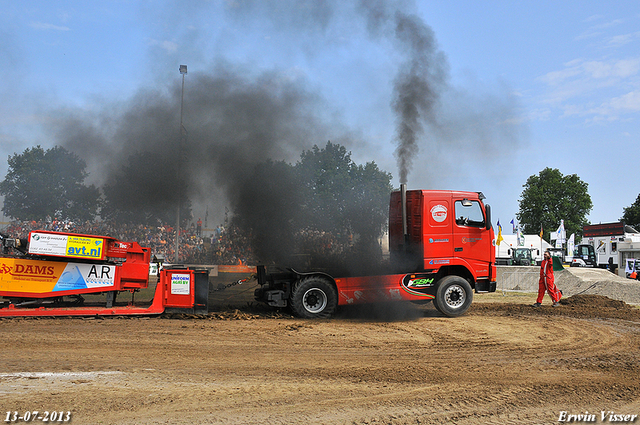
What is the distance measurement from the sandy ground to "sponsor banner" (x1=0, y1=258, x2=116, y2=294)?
0.64 meters

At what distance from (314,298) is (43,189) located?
58.5 feet

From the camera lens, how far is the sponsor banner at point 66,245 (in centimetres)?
833

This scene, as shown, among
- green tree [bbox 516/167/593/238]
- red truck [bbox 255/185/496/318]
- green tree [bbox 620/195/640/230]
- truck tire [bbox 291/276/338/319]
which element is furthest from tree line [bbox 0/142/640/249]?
green tree [bbox 620/195/640/230]

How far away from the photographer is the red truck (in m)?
9.42

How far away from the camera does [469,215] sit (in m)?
9.82

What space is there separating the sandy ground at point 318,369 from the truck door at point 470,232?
1.44 meters

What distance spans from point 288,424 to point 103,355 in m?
3.52

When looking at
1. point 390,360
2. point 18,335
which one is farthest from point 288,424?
point 18,335

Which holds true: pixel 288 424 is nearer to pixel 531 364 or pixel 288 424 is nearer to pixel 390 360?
pixel 390 360

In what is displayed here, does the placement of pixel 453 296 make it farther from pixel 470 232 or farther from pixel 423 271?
pixel 470 232

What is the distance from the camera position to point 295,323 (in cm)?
891

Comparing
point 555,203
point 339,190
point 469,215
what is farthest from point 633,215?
point 469,215

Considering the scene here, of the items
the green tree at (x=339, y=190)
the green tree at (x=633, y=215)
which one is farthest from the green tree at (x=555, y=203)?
the green tree at (x=339, y=190)

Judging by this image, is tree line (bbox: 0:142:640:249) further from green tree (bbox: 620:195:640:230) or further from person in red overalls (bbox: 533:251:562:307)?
green tree (bbox: 620:195:640:230)
